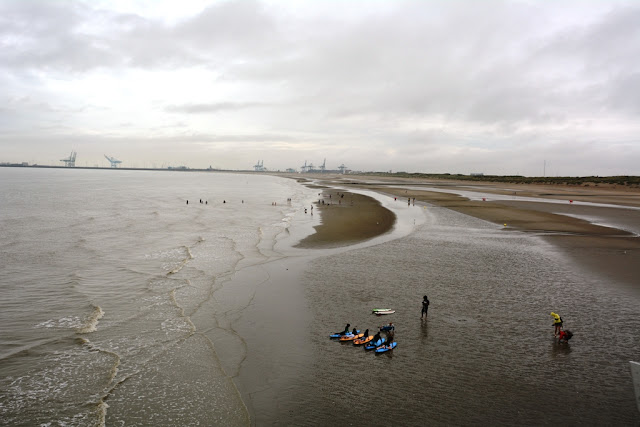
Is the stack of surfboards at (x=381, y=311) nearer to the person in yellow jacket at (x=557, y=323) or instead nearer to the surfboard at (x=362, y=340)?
the surfboard at (x=362, y=340)

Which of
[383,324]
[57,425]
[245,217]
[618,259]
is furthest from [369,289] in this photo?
[245,217]

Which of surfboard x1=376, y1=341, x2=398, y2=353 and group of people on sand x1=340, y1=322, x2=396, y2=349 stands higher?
group of people on sand x1=340, y1=322, x2=396, y2=349

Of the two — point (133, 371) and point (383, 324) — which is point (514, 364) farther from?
point (133, 371)

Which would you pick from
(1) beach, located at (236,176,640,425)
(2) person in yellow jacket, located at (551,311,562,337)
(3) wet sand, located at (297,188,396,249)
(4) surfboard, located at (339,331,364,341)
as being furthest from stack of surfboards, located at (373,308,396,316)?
(3) wet sand, located at (297,188,396,249)

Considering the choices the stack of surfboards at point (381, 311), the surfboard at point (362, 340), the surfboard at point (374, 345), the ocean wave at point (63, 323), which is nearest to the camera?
the surfboard at point (374, 345)

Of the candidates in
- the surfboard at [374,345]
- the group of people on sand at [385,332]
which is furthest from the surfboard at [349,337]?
the surfboard at [374,345]

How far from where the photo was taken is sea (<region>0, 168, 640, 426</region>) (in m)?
9.96

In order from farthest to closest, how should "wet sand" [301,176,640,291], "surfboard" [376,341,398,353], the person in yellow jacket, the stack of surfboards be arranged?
"wet sand" [301,176,640,291]
the stack of surfboards
the person in yellow jacket
"surfboard" [376,341,398,353]

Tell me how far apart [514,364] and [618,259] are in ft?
60.9

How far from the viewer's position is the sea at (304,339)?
996 centimetres

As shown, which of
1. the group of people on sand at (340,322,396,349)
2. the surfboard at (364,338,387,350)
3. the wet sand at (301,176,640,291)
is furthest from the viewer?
the wet sand at (301,176,640,291)

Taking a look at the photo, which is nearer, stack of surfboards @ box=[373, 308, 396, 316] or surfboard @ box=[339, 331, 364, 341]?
surfboard @ box=[339, 331, 364, 341]

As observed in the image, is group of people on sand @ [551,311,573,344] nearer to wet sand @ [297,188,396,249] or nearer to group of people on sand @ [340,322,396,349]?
group of people on sand @ [340,322,396,349]

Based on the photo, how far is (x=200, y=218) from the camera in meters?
47.3
